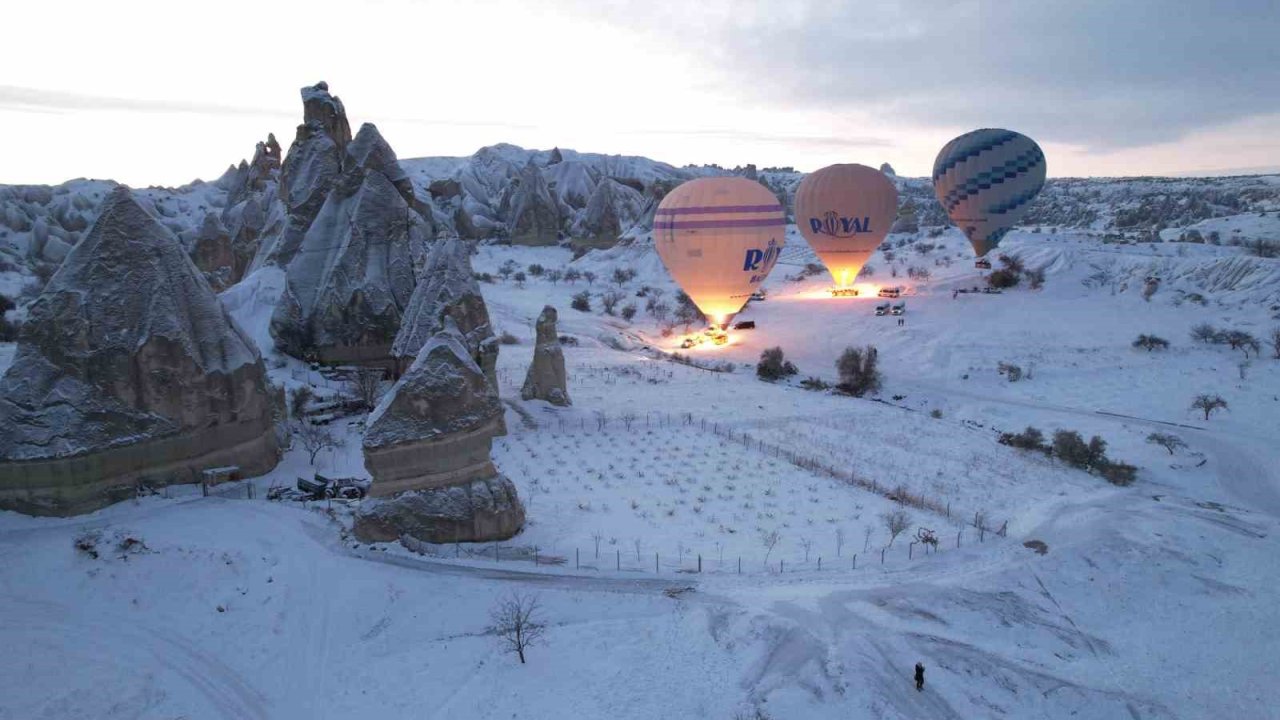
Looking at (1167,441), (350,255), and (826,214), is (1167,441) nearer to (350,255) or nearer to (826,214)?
(826,214)

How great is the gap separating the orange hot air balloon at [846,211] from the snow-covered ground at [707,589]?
22.3m

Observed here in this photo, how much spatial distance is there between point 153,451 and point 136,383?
148 centimetres

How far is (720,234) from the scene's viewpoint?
118ft

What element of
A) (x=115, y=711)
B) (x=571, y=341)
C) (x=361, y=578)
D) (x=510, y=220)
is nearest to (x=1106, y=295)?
(x=571, y=341)

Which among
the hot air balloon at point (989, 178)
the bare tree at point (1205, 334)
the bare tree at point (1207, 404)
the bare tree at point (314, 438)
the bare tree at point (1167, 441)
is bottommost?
the bare tree at point (314, 438)

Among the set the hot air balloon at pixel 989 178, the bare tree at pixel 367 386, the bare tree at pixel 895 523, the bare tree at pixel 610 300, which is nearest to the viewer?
the bare tree at pixel 895 523

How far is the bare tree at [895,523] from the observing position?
15.9 m

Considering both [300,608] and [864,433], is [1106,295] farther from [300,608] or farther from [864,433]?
[300,608]

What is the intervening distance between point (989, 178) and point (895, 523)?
36.3 m

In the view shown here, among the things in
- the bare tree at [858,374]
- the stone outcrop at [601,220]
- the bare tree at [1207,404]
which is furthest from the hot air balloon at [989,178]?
the stone outcrop at [601,220]

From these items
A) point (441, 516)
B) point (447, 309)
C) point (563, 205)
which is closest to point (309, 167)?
point (447, 309)

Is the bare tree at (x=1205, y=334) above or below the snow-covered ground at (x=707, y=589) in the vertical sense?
above

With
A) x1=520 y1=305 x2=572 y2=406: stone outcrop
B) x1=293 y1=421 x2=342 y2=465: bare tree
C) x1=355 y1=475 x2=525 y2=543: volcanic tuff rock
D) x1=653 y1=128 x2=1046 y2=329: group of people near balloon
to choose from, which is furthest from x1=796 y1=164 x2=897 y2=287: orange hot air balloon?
x1=355 y1=475 x2=525 y2=543: volcanic tuff rock

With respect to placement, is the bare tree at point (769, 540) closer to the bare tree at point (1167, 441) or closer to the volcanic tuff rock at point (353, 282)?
the bare tree at point (1167, 441)
